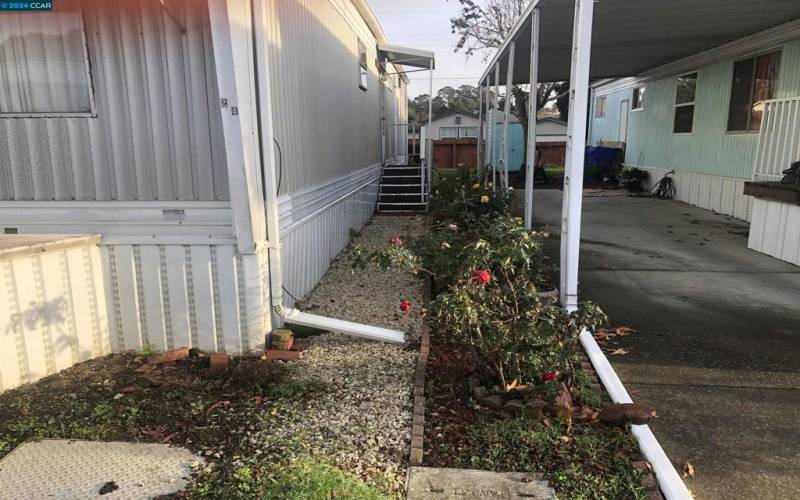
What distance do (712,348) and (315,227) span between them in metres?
3.58

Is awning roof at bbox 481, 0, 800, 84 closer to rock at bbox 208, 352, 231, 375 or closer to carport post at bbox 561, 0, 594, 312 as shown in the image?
carport post at bbox 561, 0, 594, 312

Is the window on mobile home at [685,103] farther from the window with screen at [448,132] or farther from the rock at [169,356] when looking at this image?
the window with screen at [448,132]

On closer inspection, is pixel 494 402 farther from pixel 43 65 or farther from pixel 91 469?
pixel 43 65

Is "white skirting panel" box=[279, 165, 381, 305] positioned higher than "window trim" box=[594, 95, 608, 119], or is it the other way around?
"window trim" box=[594, 95, 608, 119]

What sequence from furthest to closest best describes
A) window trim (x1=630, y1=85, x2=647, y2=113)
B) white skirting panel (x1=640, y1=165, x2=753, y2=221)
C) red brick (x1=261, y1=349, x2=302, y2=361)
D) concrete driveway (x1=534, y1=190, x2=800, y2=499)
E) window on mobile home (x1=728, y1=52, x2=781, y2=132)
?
window trim (x1=630, y1=85, x2=647, y2=113), white skirting panel (x1=640, y1=165, x2=753, y2=221), window on mobile home (x1=728, y1=52, x2=781, y2=132), red brick (x1=261, y1=349, x2=302, y2=361), concrete driveway (x1=534, y1=190, x2=800, y2=499)

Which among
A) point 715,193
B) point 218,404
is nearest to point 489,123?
point 715,193

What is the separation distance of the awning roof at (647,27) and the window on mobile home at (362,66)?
2407 millimetres

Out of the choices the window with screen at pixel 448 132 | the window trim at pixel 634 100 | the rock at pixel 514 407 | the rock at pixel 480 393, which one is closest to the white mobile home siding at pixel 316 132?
the rock at pixel 480 393

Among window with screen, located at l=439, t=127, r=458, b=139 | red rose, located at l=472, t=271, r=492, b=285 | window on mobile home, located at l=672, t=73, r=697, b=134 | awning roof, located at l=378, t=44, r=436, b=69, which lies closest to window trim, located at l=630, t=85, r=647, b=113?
window on mobile home, located at l=672, t=73, r=697, b=134

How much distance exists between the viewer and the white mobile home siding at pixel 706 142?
886 centimetres

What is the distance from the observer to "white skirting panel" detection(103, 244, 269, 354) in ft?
11.9

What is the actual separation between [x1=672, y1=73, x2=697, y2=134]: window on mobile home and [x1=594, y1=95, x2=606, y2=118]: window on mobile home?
5.99 meters

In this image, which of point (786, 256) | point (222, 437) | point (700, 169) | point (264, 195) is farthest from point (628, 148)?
point (222, 437)

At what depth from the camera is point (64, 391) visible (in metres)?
3.16
